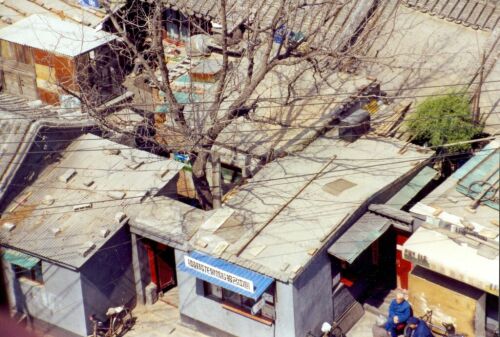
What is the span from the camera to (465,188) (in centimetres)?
1923

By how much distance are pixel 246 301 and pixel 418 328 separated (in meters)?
4.63

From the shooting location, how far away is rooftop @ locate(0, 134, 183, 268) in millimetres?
20406

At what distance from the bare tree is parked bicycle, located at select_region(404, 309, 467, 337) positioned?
24.4 feet

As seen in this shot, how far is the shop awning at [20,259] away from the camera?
20.3 m

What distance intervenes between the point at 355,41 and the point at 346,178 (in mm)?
6921

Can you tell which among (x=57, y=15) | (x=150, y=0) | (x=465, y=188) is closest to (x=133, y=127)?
(x=150, y=0)

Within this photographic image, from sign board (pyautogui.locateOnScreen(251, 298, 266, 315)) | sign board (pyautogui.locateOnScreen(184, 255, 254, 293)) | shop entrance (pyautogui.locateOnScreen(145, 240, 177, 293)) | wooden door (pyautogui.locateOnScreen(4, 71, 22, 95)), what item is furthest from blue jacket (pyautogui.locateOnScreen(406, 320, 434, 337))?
wooden door (pyautogui.locateOnScreen(4, 71, 22, 95))

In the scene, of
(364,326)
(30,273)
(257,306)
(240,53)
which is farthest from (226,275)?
(240,53)

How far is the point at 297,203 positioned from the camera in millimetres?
20703

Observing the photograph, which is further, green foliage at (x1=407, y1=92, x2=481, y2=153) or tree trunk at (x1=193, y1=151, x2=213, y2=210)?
green foliage at (x1=407, y1=92, x2=481, y2=153)

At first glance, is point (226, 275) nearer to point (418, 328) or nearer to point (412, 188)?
point (418, 328)

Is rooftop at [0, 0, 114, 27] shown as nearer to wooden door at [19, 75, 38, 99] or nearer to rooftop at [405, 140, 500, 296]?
wooden door at [19, 75, 38, 99]

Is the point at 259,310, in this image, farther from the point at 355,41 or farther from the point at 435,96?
the point at 355,41

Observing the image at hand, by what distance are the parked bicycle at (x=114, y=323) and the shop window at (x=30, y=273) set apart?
2065mm
